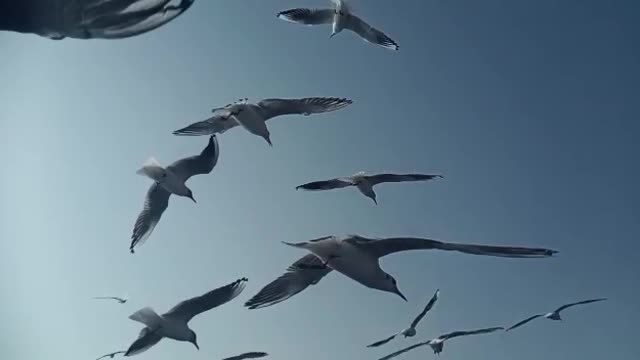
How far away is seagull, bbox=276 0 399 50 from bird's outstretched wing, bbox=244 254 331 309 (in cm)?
377

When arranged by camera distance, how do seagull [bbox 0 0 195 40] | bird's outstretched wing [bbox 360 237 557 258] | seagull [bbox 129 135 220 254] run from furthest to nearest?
seagull [bbox 129 135 220 254] < bird's outstretched wing [bbox 360 237 557 258] < seagull [bbox 0 0 195 40]

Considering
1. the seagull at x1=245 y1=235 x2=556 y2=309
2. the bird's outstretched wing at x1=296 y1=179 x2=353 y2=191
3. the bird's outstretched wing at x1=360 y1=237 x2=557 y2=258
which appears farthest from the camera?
the bird's outstretched wing at x1=296 y1=179 x2=353 y2=191

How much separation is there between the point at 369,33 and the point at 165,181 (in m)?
3.59

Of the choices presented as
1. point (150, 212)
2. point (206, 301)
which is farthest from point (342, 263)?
point (150, 212)

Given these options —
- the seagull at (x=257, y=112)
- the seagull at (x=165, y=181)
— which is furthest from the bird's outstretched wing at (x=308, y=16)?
the seagull at (x=165, y=181)

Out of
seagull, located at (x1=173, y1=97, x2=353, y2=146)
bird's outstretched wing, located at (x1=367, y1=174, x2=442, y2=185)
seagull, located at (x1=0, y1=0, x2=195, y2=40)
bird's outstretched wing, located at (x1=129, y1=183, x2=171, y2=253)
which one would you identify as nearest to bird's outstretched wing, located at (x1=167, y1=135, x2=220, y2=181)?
seagull, located at (x1=173, y1=97, x2=353, y2=146)

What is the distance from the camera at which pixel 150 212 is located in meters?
8.14

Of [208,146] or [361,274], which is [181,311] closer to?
[208,146]

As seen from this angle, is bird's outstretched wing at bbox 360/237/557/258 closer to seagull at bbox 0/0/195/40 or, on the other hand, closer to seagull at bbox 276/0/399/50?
seagull at bbox 0/0/195/40

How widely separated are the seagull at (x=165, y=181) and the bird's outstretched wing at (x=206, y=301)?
112 centimetres

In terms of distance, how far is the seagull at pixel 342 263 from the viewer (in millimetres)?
4934

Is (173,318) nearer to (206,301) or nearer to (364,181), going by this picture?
(206,301)

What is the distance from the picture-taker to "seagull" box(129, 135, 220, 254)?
7902 mm

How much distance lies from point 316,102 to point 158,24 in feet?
17.9
